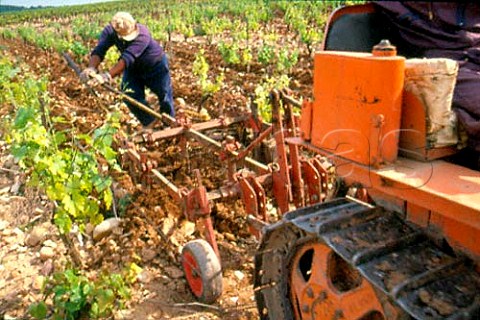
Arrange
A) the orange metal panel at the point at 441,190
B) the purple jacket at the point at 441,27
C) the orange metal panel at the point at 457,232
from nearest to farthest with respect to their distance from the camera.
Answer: the orange metal panel at the point at 441,190
the orange metal panel at the point at 457,232
the purple jacket at the point at 441,27

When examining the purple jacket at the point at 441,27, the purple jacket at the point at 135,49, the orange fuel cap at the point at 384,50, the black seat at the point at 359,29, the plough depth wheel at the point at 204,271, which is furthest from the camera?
the purple jacket at the point at 135,49

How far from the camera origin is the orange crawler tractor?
1.77 m

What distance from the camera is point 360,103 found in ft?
6.55

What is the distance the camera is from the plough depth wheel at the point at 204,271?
341cm

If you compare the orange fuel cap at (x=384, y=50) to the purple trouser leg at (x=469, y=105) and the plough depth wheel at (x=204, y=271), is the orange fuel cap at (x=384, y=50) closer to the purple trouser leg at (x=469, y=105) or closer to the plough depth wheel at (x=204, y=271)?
the purple trouser leg at (x=469, y=105)

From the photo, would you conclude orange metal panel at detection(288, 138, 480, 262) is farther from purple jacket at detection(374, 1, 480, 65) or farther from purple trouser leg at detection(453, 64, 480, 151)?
purple jacket at detection(374, 1, 480, 65)

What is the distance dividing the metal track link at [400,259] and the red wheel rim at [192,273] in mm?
1310

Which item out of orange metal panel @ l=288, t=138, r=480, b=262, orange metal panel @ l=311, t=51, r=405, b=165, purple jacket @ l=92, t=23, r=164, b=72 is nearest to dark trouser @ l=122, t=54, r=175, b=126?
purple jacket @ l=92, t=23, r=164, b=72

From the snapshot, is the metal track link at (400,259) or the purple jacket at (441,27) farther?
the purple jacket at (441,27)

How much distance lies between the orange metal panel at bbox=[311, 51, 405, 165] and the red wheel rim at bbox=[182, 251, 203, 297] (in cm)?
167

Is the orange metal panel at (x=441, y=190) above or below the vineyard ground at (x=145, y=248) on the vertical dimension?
above

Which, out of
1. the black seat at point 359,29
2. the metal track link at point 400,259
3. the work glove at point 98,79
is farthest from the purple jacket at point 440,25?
the work glove at point 98,79

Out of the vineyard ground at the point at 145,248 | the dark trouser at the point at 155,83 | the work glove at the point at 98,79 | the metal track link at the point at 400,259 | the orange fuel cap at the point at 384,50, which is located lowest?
the vineyard ground at the point at 145,248

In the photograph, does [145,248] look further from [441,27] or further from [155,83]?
[155,83]
